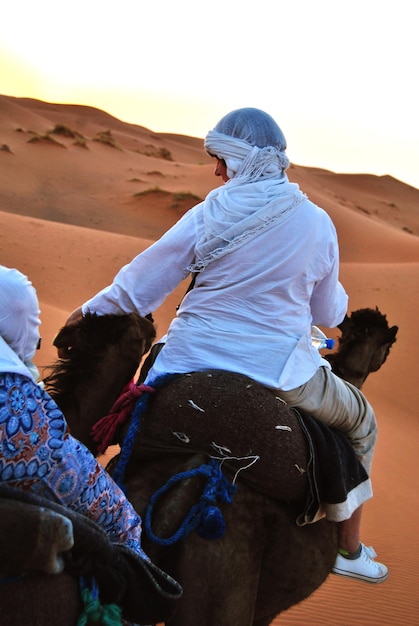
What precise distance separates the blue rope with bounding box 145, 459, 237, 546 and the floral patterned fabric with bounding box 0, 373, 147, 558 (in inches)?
18.5

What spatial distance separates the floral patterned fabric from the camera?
2.03 metres

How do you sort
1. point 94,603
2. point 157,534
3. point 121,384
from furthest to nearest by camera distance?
point 121,384 < point 157,534 < point 94,603

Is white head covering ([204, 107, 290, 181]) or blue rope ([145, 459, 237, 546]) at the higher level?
white head covering ([204, 107, 290, 181])

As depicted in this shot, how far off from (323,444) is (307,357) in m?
0.39

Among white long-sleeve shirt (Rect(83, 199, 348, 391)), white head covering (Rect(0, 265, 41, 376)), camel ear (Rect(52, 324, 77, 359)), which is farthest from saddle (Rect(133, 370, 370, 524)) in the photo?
white head covering (Rect(0, 265, 41, 376))

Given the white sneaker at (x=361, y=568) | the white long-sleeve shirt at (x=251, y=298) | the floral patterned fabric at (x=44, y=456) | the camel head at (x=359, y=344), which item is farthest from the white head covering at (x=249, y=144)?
the white sneaker at (x=361, y=568)

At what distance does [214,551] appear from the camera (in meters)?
2.76

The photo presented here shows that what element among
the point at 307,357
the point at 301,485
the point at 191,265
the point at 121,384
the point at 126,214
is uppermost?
the point at 191,265

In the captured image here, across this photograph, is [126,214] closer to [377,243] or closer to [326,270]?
[377,243]

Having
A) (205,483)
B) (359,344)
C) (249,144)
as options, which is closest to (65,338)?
(205,483)

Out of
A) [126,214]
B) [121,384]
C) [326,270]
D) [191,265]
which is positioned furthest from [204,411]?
[126,214]

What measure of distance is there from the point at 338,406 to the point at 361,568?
97 centimetres

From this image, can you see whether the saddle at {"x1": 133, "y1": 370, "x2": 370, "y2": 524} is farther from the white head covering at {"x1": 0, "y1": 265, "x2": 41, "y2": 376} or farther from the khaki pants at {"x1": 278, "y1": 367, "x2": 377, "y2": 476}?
the white head covering at {"x1": 0, "y1": 265, "x2": 41, "y2": 376}

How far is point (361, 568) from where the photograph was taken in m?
3.59
